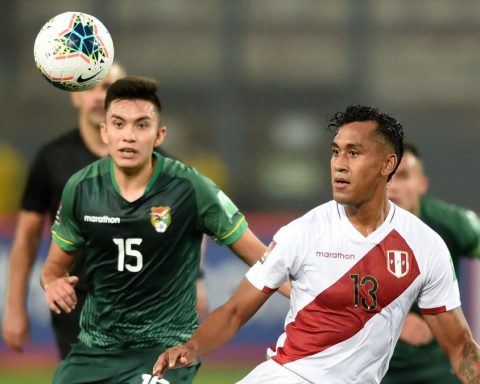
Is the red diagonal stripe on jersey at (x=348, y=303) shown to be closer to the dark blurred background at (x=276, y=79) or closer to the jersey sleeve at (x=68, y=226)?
the jersey sleeve at (x=68, y=226)

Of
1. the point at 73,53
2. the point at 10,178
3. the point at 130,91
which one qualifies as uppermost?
the point at 73,53

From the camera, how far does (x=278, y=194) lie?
17.0 metres

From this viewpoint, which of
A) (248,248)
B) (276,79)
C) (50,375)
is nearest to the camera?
(248,248)

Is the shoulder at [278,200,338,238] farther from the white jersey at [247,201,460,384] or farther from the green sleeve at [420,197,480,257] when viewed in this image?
the green sleeve at [420,197,480,257]

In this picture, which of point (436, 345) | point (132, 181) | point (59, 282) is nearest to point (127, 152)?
point (132, 181)

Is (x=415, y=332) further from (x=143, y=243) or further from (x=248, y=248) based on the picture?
(x=143, y=243)

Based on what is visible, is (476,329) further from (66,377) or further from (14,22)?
(14,22)

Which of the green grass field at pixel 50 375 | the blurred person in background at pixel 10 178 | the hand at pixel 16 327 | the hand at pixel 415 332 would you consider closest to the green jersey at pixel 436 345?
the hand at pixel 415 332

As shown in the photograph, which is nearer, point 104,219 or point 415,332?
point 104,219

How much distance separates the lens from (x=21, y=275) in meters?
6.79

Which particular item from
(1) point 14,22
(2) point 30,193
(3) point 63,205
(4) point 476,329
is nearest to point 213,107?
(1) point 14,22

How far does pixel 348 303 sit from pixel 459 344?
0.49 metres

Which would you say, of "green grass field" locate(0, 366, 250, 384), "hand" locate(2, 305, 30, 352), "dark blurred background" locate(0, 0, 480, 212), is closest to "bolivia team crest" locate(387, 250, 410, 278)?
"hand" locate(2, 305, 30, 352)

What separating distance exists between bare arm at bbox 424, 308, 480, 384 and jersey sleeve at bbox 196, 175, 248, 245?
3.84ft
